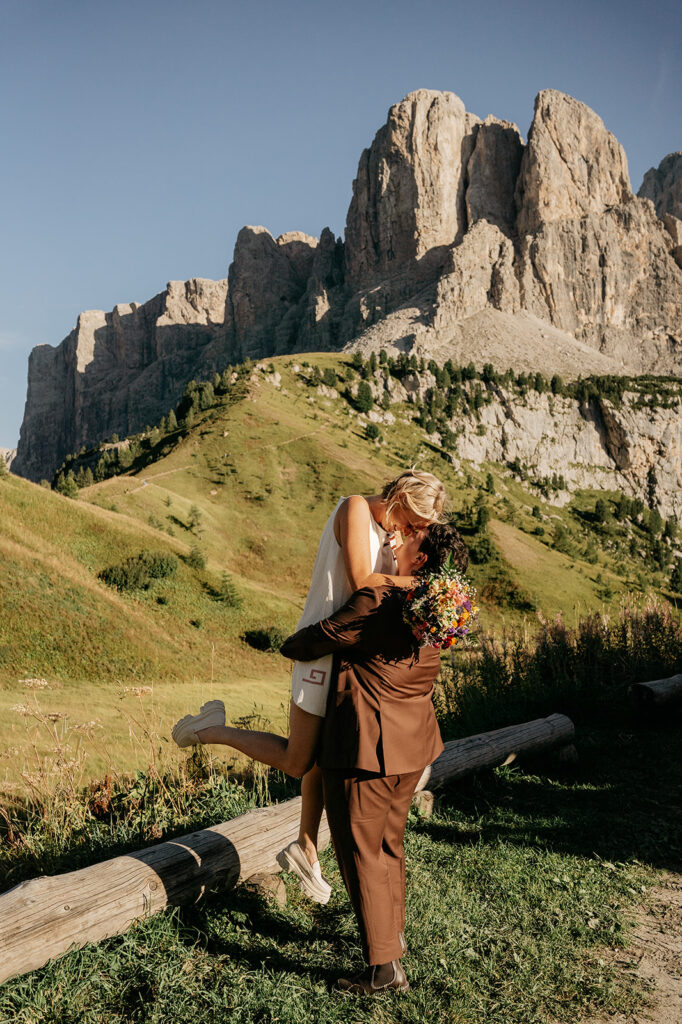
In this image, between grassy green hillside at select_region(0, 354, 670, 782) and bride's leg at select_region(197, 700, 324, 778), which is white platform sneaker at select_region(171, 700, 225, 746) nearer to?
bride's leg at select_region(197, 700, 324, 778)

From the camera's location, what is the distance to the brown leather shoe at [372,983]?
10.3 ft

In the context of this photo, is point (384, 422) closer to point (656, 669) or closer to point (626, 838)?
point (656, 669)

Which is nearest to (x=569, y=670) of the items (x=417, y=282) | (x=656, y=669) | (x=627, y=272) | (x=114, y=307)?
(x=656, y=669)

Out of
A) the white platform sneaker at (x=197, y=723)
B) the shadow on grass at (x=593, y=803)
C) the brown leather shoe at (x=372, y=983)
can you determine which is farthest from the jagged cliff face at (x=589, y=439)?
Answer: the brown leather shoe at (x=372, y=983)

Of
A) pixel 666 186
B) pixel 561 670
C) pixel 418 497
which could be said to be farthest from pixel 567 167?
pixel 418 497

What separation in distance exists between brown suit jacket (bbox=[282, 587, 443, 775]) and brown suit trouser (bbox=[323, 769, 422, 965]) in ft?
0.37

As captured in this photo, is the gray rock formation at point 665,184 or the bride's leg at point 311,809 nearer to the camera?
the bride's leg at point 311,809

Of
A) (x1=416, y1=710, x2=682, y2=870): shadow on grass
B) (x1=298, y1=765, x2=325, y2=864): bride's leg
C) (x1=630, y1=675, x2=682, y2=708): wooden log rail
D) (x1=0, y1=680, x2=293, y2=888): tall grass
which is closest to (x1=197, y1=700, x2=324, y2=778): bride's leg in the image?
(x1=298, y1=765, x2=325, y2=864): bride's leg

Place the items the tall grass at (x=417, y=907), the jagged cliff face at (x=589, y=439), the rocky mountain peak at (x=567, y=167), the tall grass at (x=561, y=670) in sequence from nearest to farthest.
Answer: the tall grass at (x=417, y=907) → the tall grass at (x=561, y=670) → the jagged cliff face at (x=589, y=439) → the rocky mountain peak at (x=567, y=167)

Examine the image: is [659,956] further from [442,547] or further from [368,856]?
[442,547]

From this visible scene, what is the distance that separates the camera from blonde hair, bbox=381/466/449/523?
10.5ft

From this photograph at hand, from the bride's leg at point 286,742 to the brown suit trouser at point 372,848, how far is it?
0.22m

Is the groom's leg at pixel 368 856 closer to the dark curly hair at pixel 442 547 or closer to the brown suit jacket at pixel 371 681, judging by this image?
the brown suit jacket at pixel 371 681

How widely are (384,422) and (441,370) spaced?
1974cm
